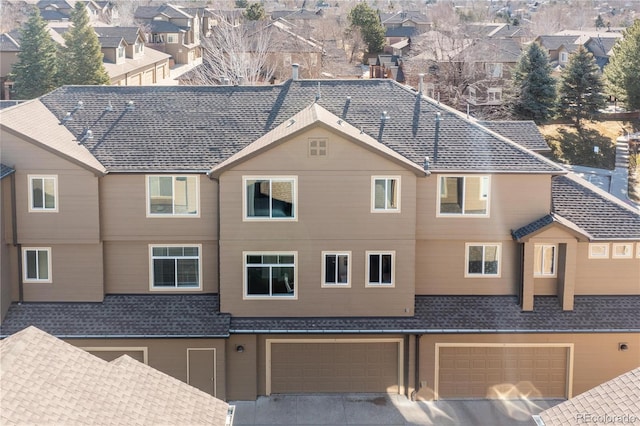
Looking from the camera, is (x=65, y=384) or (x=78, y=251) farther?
(x=78, y=251)

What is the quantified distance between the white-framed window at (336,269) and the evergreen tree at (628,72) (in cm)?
3532

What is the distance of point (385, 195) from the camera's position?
73.8 ft

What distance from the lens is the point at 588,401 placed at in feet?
46.5

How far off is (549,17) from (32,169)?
4776 inches

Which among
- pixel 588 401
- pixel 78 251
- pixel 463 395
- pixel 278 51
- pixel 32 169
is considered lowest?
→ pixel 463 395

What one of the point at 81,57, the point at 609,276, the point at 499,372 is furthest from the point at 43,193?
the point at 81,57

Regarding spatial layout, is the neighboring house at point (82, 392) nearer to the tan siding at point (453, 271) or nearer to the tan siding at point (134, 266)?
the tan siding at point (134, 266)

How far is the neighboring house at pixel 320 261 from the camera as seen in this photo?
2227 centimetres

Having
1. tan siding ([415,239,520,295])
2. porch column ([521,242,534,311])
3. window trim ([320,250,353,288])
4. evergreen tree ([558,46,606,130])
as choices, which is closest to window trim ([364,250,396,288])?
window trim ([320,250,353,288])

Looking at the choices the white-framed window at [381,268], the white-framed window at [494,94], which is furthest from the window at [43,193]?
the white-framed window at [494,94]

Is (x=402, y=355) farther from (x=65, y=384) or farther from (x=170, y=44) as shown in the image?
(x=170, y=44)

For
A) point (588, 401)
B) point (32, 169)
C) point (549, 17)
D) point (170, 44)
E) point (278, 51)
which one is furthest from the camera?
point (549, 17)

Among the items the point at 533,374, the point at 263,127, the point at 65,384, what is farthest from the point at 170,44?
the point at 65,384

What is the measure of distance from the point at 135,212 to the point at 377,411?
871 centimetres
